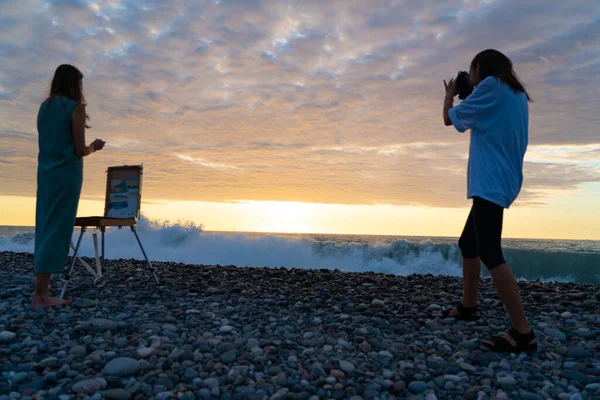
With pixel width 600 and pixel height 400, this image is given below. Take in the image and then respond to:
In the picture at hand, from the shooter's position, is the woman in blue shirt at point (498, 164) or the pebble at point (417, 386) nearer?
the pebble at point (417, 386)

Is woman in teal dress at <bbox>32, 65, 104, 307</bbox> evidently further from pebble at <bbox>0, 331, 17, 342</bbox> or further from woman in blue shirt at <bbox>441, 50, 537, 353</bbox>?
woman in blue shirt at <bbox>441, 50, 537, 353</bbox>

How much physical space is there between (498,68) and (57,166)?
4961 millimetres

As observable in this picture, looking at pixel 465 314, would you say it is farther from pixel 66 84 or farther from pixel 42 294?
pixel 66 84

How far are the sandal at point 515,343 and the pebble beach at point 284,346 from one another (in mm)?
92

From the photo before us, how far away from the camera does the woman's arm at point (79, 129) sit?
16.8ft

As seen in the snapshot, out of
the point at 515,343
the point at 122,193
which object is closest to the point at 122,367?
the point at 515,343

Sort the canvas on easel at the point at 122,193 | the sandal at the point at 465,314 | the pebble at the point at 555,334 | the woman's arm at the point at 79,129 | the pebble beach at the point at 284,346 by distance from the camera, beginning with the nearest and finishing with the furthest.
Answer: the pebble beach at the point at 284,346 < the pebble at the point at 555,334 < the sandal at the point at 465,314 < the woman's arm at the point at 79,129 < the canvas on easel at the point at 122,193

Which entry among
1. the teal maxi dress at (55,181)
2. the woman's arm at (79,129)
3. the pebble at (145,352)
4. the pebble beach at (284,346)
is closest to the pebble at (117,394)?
the pebble beach at (284,346)

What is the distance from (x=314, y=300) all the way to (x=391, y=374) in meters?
2.65

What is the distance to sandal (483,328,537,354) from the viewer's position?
370 centimetres

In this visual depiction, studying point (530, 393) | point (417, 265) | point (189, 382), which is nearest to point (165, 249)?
point (417, 265)

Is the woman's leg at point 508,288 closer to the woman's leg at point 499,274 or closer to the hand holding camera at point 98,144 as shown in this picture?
the woman's leg at point 499,274

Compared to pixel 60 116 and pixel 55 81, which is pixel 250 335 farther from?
pixel 55 81

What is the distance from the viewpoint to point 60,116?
5.11 metres
